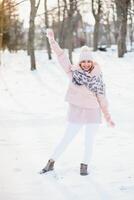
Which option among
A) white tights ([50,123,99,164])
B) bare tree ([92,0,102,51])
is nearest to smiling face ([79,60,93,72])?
white tights ([50,123,99,164])

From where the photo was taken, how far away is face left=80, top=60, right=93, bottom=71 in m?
7.39

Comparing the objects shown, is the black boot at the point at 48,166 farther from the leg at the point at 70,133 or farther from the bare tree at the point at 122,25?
the bare tree at the point at 122,25

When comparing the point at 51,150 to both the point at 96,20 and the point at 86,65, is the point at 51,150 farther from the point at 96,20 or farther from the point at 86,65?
the point at 96,20

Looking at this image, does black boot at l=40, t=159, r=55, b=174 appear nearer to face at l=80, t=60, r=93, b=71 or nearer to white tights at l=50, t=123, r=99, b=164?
white tights at l=50, t=123, r=99, b=164

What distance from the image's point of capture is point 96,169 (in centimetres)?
790

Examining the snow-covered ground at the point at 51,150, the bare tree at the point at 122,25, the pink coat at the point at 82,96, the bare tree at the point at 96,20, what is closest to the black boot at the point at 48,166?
the snow-covered ground at the point at 51,150

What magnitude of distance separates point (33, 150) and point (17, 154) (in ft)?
1.41

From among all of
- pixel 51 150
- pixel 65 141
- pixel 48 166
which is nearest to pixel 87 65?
pixel 65 141

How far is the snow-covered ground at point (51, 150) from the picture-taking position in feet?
22.2

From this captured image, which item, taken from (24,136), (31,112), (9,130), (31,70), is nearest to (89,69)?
(24,136)

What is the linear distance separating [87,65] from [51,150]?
8.07 feet

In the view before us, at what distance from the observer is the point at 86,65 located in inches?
291

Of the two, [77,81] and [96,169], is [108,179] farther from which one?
[77,81]

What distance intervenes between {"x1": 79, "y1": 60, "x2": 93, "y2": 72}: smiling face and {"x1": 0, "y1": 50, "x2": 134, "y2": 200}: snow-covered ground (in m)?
1.50
